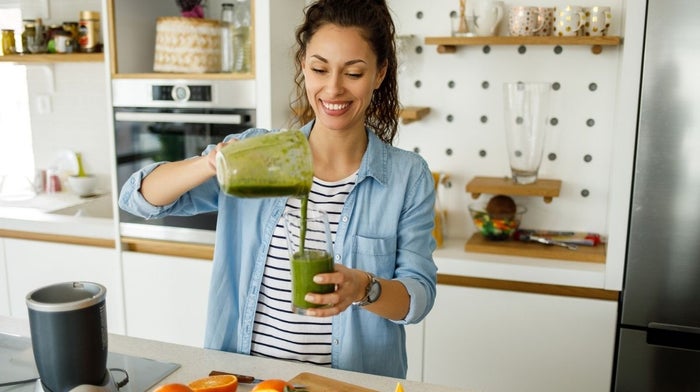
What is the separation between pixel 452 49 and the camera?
2.50 m

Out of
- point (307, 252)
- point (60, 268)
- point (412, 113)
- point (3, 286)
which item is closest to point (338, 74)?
point (307, 252)

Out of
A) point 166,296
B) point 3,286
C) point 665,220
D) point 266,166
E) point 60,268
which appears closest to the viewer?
point 266,166

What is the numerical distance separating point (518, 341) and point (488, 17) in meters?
1.12

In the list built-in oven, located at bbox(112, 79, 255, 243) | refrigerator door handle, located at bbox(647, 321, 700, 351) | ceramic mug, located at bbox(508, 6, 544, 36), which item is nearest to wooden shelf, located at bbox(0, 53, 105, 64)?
built-in oven, located at bbox(112, 79, 255, 243)

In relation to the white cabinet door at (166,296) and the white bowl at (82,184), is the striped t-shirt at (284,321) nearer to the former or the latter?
the white cabinet door at (166,296)

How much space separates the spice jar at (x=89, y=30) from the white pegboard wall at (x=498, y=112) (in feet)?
4.20

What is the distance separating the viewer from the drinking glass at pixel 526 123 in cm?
236

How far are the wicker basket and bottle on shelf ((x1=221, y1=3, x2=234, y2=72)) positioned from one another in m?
0.03

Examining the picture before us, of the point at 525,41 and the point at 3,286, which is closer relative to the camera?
the point at 525,41

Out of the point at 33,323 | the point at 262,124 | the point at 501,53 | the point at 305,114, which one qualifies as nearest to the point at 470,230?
the point at 501,53

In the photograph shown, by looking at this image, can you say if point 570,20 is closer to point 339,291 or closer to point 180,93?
point 180,93

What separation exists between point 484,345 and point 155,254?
1.29 metres

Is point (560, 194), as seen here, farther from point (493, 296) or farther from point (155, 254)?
point (155, 254)

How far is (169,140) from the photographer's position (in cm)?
251
